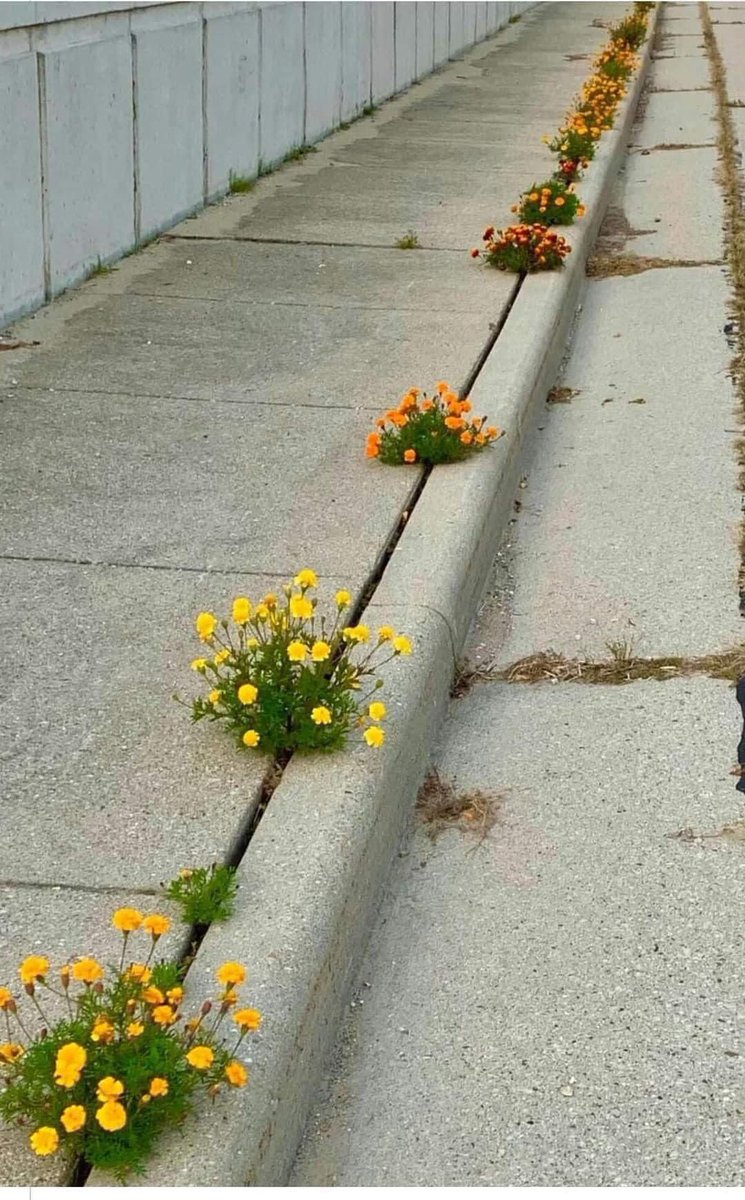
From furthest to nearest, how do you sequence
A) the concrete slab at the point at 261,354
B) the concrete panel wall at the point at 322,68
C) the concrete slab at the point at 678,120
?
the concrete slab at the point at 678,120 < the concrete panel wall at the point at 322,68 < the concrete slab at the point at 261,354

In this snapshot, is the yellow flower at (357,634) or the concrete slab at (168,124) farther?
the concrete slab at (168,124)

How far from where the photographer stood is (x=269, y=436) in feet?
19.2

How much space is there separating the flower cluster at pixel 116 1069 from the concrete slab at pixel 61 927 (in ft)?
0.80

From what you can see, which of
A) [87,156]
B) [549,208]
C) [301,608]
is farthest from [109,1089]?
[549,208]

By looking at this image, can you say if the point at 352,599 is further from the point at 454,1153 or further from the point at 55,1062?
the point at 55,1062

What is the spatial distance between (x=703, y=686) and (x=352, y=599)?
957 mm

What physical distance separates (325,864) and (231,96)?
8.35m

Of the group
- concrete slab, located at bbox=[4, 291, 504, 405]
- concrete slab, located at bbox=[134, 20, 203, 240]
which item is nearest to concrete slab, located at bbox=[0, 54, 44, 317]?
concrete slab, located at bbox=[4, 291, 504, 405]

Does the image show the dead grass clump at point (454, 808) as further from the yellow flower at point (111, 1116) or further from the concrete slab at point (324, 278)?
the concrete slab at point (324, 278)

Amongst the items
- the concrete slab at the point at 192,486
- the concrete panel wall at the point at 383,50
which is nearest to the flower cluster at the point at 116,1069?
the concrete slab at the point at 192,486

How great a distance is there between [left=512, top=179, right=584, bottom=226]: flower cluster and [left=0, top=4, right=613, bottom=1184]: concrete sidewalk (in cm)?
50

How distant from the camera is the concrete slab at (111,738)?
10.5 feet

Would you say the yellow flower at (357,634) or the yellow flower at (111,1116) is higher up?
the yellow flower at (357,634)

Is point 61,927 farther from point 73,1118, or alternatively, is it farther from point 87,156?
point 87,156
